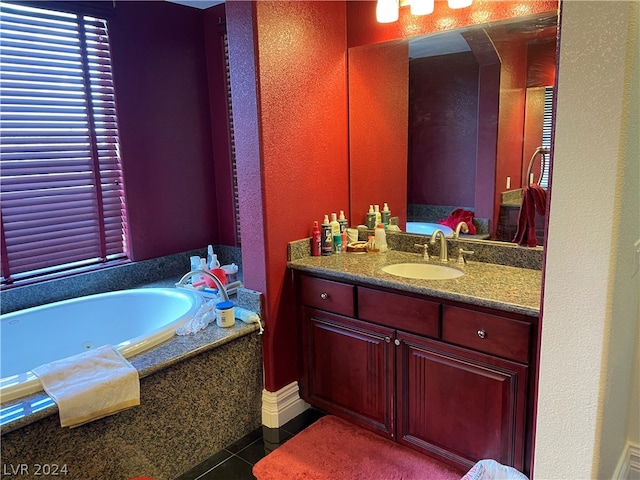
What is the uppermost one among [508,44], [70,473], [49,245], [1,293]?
[508,44]

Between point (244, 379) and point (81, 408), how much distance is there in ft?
2.70

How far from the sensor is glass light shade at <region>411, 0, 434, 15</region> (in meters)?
2.22

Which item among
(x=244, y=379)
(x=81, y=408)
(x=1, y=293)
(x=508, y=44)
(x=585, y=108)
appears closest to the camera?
(x=585, y=108)

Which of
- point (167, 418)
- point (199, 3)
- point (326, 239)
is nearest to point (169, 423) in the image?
point (167, 418)

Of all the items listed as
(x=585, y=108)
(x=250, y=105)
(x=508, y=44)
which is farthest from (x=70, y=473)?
(x=508, y=44)

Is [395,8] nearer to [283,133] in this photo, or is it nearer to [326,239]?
[283,133]

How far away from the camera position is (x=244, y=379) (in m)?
2.37

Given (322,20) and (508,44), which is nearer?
(508,44)

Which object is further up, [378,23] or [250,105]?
[378,23]

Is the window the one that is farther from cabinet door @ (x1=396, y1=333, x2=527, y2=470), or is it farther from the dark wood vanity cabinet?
cabinet door @ (x1=396, y1=333, x2=527, y2=470)

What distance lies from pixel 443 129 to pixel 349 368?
4.20 feet

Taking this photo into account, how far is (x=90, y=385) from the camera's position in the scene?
1.75 meters

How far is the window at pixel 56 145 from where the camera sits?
2494 millimetres

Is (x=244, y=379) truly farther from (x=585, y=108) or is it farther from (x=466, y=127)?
(x=585, y=108)
